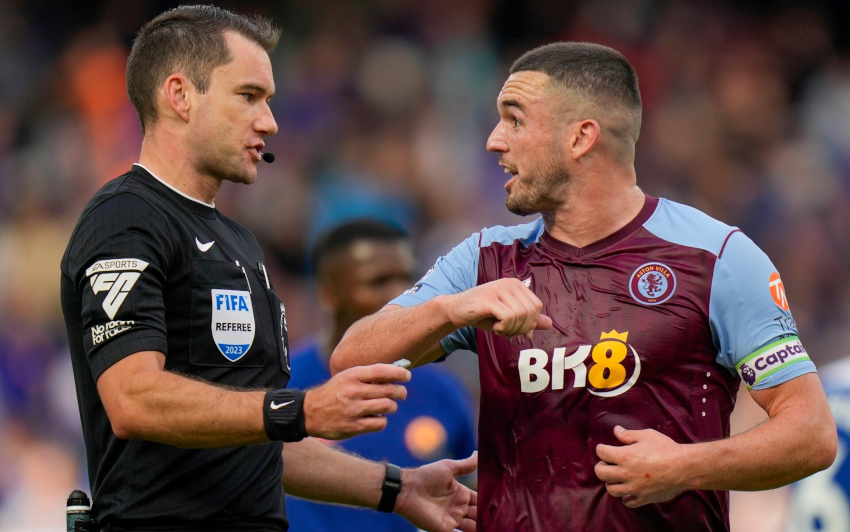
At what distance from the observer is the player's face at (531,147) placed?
373 centimetres

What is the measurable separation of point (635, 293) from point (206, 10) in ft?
6.07

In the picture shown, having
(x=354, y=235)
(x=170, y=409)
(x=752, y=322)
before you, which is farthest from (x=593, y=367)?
(x=354, y=235)

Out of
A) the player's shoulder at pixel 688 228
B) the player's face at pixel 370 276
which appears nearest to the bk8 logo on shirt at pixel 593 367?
the player's shoulder at pixel 688 228

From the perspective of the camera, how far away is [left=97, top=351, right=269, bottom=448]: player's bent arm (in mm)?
2957

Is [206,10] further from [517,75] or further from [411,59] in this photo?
[411,59]

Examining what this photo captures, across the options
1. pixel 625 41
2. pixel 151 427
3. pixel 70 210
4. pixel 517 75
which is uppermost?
pixel 625 41

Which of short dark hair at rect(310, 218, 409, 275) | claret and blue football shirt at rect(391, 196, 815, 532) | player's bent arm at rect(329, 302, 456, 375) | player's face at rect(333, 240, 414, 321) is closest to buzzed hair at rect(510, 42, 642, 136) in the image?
claret and blue football shirt at rect(391, 196, 815, 532)

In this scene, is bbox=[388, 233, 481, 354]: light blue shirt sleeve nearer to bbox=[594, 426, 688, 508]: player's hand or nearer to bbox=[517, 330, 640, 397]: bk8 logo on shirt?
bbox=[517, 330, 640, 397]: bk8 logo on shirt

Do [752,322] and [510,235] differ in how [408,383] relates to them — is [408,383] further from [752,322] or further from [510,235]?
[752,322]

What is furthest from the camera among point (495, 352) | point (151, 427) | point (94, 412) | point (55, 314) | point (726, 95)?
point (726, 95)

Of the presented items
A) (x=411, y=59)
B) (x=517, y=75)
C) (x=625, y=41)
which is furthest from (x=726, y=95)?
(x=517, y=75)

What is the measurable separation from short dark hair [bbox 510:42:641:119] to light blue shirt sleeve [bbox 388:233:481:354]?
704 mm

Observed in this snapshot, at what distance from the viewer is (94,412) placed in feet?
10.8

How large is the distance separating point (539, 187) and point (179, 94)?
1311mm
